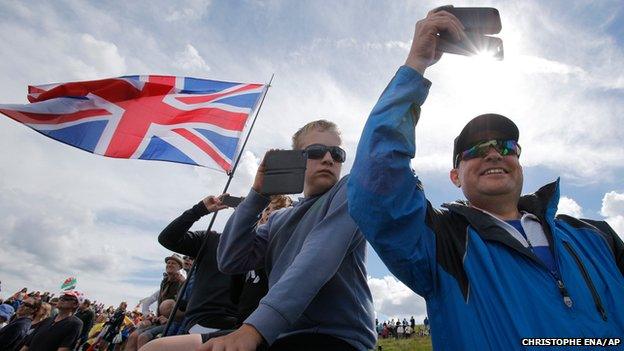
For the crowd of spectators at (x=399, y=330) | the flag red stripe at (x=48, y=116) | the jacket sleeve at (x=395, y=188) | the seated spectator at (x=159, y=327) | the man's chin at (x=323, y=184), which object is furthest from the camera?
the crowd of spectators at (x=399, y=330)

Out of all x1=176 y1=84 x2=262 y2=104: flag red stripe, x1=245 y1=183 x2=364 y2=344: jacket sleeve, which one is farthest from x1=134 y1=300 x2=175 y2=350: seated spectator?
x1=245 y1=183 x2=364 y2=344: jacket sleeve

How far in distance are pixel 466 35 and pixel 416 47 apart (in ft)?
0.83

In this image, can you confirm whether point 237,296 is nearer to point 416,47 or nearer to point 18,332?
point 416,47

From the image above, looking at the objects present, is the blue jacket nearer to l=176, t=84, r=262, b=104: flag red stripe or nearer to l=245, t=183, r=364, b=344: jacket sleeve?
l=245, t=183, r=364, b=344: jacket sleeve

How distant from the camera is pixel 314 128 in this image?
10.6ft

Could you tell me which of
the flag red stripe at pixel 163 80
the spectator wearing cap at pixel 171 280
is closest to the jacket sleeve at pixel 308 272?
the flag red stripe at pixel 163 80

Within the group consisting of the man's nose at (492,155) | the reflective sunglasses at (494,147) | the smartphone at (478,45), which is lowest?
the man's nose at (492,155)

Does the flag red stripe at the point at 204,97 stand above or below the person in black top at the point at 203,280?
above

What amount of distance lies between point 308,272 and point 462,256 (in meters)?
0.79

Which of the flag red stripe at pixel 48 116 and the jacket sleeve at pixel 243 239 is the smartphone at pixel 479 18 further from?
the flag red stripe at pixel 48 116

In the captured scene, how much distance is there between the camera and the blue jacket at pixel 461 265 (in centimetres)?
177

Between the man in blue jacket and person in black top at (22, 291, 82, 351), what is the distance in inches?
375

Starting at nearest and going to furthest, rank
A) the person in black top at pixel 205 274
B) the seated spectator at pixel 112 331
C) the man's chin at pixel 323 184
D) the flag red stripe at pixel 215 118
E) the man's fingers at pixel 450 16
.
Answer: the man's fingers at pixel 450 16, the man's chin at pixel 323 184, the person in black top at pixel 205 274, the flag red stripe at pixel 215 118, the seated spectator at pixel 112 331

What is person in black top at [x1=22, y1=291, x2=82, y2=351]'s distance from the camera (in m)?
8.77
